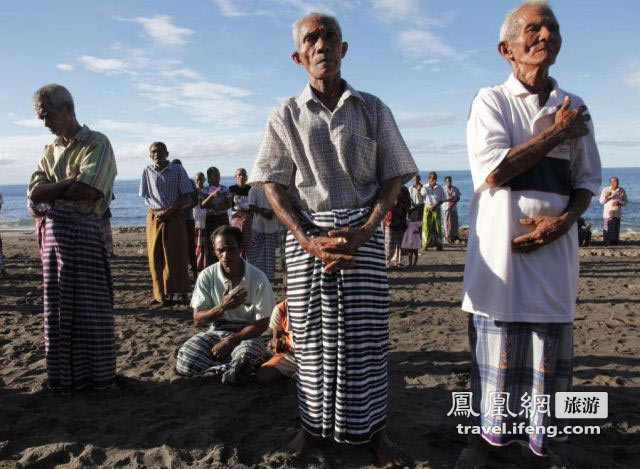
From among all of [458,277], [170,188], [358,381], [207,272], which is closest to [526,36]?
[358,381]

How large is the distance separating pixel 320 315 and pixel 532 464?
4.20ft

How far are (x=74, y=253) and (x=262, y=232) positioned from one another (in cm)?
410

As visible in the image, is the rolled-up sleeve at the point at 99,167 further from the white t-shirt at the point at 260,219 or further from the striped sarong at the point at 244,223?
the striped sarong at the point at 244,223

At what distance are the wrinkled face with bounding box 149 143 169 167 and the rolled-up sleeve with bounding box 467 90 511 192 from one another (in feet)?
16.2

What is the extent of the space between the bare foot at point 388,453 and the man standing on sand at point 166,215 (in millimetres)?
4613

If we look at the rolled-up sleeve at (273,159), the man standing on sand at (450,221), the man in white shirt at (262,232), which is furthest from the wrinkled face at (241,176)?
the man standing on sand at (450,221)

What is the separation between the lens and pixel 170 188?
6594 millimetres

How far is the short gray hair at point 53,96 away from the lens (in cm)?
336

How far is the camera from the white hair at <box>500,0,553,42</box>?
233 cm

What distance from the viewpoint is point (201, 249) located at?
8898 mm

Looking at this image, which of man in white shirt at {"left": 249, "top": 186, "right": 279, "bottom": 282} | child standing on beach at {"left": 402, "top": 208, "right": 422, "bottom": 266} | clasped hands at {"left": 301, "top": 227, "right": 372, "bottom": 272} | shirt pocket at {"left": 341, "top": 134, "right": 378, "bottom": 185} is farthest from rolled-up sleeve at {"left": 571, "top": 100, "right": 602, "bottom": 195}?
child standing on beach at {"left": 402, "top": 208, "right": 422, "bottom": 266}

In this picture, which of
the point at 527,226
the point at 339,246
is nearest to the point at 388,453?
the point at 339,246

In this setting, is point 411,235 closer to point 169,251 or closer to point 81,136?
point 169,251

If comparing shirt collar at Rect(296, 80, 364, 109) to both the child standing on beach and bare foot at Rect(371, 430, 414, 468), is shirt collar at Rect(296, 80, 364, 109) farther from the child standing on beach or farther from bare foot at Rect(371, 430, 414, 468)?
the child standing on beach
